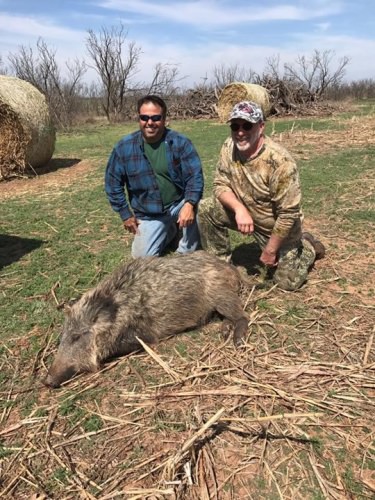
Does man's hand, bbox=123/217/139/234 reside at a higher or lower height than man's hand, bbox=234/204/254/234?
lower

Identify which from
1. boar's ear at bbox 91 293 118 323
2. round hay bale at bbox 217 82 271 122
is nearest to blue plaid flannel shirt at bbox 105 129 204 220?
boar's ear at bbox 91 293 118 323

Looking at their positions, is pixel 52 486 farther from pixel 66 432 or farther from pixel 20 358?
pixel 20 358

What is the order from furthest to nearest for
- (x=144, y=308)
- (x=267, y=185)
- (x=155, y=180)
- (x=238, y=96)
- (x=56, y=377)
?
(x=238, y=96), (x=155, y=180), (x=267, y=185), (x=144, y=308), (x=56, y=377)

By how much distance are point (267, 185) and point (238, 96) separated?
15306 millimetres

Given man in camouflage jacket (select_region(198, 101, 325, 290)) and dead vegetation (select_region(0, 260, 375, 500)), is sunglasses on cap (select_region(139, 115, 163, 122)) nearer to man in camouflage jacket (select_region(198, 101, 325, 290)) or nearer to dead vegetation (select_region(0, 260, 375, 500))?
man in camouflage jacket (select_region(198, 101, 325, 290))

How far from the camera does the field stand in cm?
268

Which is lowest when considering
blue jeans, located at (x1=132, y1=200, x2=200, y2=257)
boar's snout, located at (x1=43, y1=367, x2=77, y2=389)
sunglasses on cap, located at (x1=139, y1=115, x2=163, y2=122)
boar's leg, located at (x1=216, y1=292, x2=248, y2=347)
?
boar's snout, located at (x1=43, y1=367, x2=77, y2=389)

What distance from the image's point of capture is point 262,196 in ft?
15.2

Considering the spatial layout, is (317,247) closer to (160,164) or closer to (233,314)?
(233,314)

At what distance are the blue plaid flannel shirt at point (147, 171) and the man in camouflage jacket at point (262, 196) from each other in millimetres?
388

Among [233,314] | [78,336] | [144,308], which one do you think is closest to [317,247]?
[233,314]

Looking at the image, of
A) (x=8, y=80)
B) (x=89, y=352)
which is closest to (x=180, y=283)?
(x=89, y=352)

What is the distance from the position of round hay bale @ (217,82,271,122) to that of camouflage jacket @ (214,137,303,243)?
14588 millimetres

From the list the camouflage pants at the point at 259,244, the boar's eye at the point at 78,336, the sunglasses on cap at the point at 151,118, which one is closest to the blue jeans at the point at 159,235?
the camouflage pants at the point at 259,244
